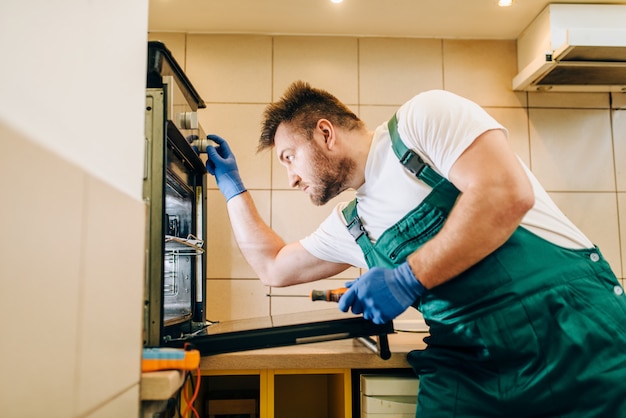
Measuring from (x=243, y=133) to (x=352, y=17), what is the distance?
724 millimetres

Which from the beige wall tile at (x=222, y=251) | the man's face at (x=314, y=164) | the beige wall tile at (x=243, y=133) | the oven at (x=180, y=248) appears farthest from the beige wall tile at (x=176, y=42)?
the man's face at (x=314, y=164)

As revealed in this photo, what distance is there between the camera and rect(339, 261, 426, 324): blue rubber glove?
3.70 feet

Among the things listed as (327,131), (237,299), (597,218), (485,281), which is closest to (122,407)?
(485,281)

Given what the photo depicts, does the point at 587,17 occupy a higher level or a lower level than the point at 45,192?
higher

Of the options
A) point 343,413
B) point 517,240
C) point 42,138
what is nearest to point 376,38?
point 517,240

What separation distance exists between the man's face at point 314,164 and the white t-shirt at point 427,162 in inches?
3.0

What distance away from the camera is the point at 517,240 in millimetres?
1110

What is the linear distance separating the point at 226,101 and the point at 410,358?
A: 63.2 inches

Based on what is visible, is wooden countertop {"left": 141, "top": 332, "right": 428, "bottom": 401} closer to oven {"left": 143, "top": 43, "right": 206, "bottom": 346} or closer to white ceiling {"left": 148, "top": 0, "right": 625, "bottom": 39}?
oven {"left": 143, "top": 43, "right": 206, "bottom": 346}

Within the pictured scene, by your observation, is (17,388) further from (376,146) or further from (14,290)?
(376,146)

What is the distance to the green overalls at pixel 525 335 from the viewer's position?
1.01 meters

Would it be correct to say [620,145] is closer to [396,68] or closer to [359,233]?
[396,68]

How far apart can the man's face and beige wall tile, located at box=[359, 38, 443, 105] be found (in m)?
1.01

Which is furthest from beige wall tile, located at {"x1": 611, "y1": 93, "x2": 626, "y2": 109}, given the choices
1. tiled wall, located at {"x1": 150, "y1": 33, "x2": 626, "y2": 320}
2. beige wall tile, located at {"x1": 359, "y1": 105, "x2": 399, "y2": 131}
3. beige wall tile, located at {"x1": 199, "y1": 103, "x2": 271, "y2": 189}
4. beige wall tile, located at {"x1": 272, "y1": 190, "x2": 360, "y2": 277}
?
beige wall tile, located at {"x1": 199, "y1": 103, "x2": 271, "y2": 189}
